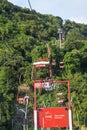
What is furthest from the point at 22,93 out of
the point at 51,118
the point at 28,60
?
the point at 51,118

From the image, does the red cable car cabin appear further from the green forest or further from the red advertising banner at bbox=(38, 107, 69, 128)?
the red advertising banner at bbox=(38, 107, 69, 128)

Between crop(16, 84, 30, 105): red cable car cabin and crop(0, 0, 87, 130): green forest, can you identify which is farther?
crop(0, 0, 87, 130): green forest

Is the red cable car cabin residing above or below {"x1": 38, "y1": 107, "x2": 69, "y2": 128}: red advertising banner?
below

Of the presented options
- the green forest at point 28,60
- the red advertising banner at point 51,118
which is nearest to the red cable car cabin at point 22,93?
the green forest at point 28,60

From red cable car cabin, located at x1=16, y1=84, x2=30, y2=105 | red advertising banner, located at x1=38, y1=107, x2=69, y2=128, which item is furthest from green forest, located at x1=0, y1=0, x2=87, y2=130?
red advertising banner, located at x1=38, y1=107, x2=69, y2=128

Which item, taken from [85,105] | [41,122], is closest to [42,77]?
[85,105]

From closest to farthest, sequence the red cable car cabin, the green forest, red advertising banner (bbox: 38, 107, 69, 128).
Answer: red advertising banner (bbox: 38, 107, 69, 128)
the red cable car cabin
the green forest

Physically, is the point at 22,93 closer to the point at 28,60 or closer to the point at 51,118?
the point at 28,60

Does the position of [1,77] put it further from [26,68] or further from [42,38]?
[42,38]

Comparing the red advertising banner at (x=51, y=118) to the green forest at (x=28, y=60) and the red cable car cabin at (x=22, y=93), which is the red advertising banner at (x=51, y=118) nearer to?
the green forest at (x=28, y=60)
